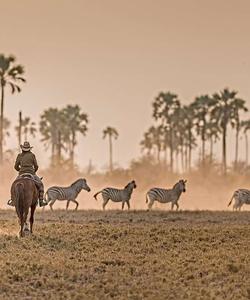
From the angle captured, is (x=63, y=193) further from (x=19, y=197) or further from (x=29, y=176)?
(x=19, y=197)

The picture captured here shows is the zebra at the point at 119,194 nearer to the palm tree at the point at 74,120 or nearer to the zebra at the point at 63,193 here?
the zebra at the point at 63,193

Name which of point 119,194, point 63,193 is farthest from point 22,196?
point 119,194

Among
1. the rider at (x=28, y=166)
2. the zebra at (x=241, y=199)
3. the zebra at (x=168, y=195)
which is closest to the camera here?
the rider at (x=28, y=166)

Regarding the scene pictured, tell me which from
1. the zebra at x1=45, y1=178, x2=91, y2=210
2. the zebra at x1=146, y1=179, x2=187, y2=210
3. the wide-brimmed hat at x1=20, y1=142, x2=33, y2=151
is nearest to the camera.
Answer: the wide-brimmed hat at x1=20, y1=142, x2=33, y2=151

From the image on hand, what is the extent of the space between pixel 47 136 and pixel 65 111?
499 cm

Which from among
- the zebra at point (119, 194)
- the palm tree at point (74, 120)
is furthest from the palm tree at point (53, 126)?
the zebra at point (119, 194)

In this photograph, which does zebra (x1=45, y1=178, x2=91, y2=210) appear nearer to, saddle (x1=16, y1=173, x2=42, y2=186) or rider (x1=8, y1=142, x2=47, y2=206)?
rider (x1=8, y1=142, x2=47, y2=206)

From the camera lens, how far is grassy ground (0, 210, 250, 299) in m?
16.8

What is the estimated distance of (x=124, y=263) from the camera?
64.6 feet

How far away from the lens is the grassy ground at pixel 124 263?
16.8m

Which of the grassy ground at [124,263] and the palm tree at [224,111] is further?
the palm tree at [224,111]

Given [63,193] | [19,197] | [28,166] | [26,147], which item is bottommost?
[19,197]

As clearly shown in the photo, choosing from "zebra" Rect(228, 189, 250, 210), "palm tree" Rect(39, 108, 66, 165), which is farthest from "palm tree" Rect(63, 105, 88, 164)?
"zebra" Rect(228, 189, 250, 210)

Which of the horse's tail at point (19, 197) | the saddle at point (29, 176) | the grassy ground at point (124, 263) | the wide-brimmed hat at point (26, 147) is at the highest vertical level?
the wide-brimmed hat at point (26, 147)
